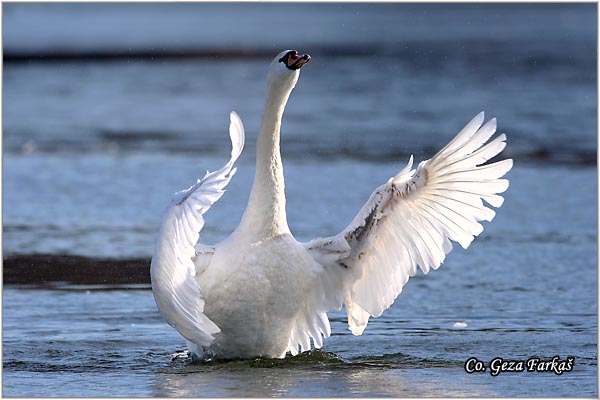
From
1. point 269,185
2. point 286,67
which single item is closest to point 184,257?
point 269,185

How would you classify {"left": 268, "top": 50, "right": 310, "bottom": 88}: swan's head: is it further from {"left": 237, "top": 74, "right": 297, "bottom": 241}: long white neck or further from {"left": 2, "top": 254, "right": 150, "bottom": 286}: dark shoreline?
{"left": 2, "top": 254, "right": 150, "bottom": 286}: dark shoreline

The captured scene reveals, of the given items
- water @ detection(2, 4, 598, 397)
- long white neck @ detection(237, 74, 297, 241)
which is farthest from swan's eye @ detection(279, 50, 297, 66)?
water @ detection(2, 4, 598, 397)

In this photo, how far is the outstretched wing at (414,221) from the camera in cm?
803

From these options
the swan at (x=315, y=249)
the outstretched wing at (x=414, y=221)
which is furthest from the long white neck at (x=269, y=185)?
the outstretched wing at (x=414, y=221)

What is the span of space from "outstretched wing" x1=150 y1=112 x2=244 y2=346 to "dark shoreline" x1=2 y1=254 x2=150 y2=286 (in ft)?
11.1

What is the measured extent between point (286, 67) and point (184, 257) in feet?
5.30

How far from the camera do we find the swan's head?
27.5ft

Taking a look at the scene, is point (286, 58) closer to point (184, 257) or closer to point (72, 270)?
point (184, 257)

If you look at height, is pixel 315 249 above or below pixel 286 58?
below

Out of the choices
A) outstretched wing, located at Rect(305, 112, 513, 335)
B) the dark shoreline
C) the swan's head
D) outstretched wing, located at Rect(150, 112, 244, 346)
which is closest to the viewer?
outstretched wing, located at Rect(150, 112, 244, 346)

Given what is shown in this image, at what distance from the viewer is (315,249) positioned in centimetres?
848

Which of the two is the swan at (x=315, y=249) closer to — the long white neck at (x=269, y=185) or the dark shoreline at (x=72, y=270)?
the long white neck at (x=269, y=185)

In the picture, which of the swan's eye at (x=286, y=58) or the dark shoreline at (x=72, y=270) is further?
the dark shoreline at (x=72, y=270)

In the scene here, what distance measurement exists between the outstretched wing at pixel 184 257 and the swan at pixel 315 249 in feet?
0.22
